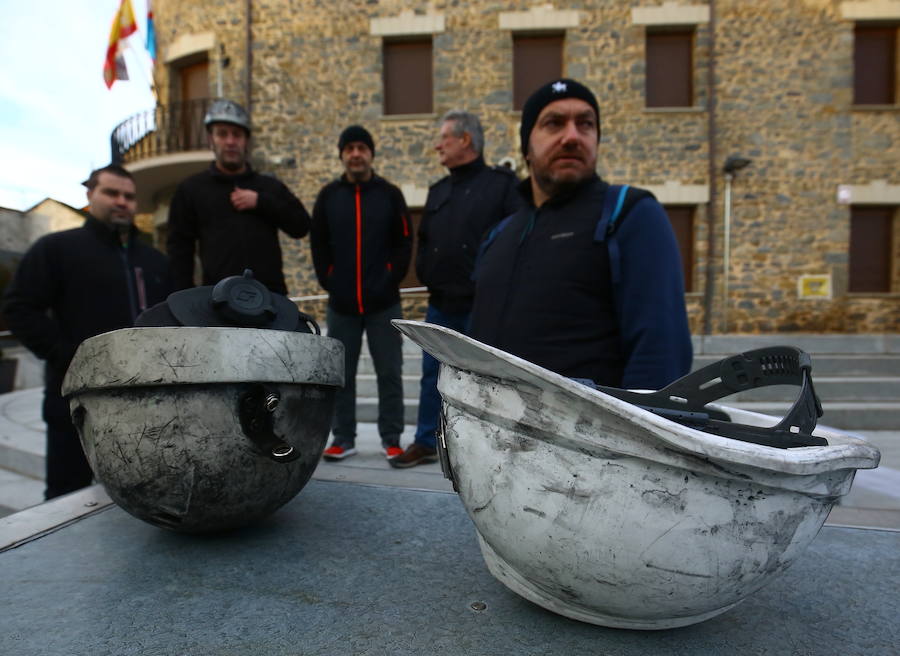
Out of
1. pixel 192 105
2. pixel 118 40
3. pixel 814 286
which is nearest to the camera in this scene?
pixel 814 286

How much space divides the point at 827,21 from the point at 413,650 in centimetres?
1161

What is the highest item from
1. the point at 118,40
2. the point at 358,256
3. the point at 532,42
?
the point at 118,40

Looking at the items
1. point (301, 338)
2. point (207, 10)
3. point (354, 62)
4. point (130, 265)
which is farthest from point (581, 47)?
point (301, 338)

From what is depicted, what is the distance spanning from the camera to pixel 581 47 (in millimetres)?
9109

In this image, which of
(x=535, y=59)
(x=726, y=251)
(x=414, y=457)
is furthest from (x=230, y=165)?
(x=726, y=251)

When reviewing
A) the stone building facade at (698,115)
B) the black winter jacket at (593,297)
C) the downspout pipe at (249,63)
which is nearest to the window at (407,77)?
the stone building facade at (698,115)

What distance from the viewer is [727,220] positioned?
9.13m

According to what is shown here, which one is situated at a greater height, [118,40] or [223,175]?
[118,40]

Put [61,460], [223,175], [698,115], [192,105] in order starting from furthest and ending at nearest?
[192,105] → [698,115] → [223,175] → [61,460]

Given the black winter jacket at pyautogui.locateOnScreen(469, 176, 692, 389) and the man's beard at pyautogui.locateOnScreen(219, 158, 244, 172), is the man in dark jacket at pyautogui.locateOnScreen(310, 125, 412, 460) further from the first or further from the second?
the black winter jacket at pyautogui.locateOnScreen(469, 176, 692, 389)

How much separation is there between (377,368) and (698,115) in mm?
8509

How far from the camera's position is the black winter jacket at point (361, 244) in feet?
10.6

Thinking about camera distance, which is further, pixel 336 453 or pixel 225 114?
pixel 336 453

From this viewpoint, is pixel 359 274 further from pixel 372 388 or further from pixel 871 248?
pixel 871 248
